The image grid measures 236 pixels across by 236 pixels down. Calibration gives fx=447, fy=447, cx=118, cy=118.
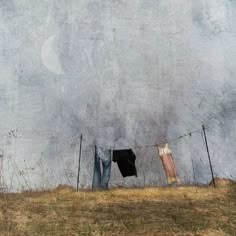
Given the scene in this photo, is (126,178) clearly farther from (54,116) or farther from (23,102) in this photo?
(23,102)

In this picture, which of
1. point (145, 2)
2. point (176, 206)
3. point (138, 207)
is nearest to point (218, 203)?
point (176, 206)

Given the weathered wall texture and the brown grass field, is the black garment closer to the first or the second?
the weathered wall texture

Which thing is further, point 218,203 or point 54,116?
point 54,116

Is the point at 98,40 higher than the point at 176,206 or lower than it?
higher

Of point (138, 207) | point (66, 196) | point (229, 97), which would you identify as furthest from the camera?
point (229, 97)

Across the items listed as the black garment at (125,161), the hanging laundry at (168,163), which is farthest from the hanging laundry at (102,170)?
the hanging laundry at (168,163)

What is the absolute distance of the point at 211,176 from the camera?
746 centimetres

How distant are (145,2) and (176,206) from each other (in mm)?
3396

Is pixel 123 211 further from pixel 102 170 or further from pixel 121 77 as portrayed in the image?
pixel 121 77

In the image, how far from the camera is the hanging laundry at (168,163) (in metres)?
7.39

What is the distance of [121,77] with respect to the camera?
7508 millimetres

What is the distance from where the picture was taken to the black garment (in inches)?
290

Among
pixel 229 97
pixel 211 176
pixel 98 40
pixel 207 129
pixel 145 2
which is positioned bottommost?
pixel 211 176

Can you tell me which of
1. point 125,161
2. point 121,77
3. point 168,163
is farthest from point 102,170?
point 121,77
